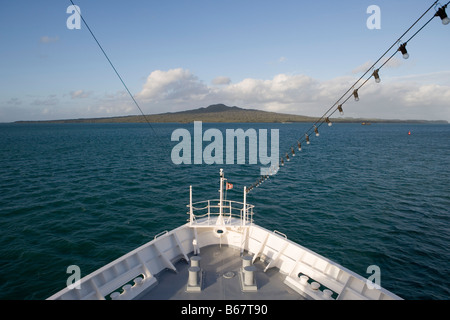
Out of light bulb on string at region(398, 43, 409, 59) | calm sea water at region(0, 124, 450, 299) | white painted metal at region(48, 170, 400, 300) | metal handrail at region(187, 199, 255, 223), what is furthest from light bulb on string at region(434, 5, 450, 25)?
calm sea water at region(0, 124, 450, 299)

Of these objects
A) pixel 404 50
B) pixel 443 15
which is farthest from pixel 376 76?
pixel 443 15

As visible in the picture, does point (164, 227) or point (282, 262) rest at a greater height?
point (282, 262)

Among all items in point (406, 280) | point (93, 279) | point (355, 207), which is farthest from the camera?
point (355, 207)

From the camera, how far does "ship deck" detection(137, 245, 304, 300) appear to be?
9.79 meters

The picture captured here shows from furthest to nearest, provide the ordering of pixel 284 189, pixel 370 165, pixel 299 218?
pixel 370 165 → pixel 284 189 → pixel 299 218

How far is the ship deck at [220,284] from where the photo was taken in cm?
979

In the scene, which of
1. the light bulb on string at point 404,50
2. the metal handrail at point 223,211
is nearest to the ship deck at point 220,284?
the metal handrail at point 223,211

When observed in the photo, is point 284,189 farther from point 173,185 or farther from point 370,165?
A: point 370,165

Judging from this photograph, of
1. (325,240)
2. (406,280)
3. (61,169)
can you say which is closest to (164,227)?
(325,240)

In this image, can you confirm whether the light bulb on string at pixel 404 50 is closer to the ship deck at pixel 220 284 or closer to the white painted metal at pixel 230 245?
the white painted metal at pixel 230 245

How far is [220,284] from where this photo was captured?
34.3 ft

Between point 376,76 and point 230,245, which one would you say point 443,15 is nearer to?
Answer: point 376,76

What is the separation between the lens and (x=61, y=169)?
4191 centimetres

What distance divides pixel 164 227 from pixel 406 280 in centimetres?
1775
